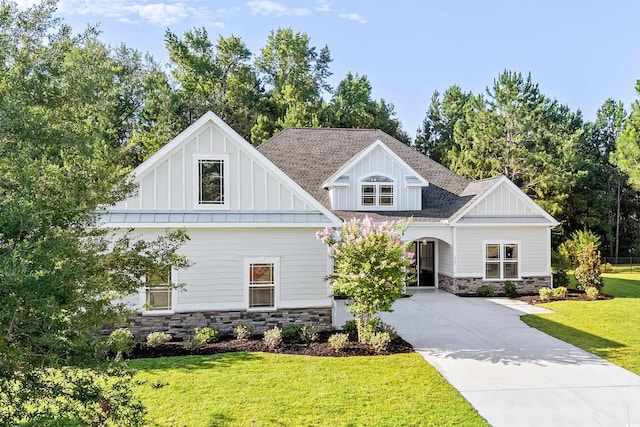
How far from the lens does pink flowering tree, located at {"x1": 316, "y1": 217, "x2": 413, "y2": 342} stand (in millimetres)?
11195

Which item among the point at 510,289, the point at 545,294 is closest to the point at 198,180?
the point at 510,289

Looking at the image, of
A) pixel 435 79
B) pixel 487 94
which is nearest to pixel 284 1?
pixel 487 94

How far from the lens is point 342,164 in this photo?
23.1 metres

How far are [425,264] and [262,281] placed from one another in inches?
440

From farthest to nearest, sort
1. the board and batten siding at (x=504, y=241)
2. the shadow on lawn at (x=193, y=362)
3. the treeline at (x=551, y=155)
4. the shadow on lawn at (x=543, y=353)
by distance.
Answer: the treeline at (x=551, y=155) → the board and batten siding at (x=504, y=241) → the shadow on lawn at (x=543, y=353) → the shadow on lawn at (x=193, y=362)

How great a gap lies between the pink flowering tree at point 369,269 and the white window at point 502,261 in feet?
30.8

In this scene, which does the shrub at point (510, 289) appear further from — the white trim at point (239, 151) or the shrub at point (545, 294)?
the white trim at point (239, 151)

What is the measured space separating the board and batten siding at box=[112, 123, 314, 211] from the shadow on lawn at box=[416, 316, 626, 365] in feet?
18.0

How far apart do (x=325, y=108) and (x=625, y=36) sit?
2088 cm

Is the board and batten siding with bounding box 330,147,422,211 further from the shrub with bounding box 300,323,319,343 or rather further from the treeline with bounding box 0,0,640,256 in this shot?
the treeline with bounding box 0,0,640,256

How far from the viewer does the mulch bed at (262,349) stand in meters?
10.8

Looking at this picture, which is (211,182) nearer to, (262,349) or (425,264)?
(262,349)

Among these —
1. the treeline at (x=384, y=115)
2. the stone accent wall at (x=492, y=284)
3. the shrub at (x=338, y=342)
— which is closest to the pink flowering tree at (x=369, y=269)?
the shrub at (x=338, y=342)

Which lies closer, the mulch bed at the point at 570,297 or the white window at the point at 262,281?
the white window at the point at 262,281
